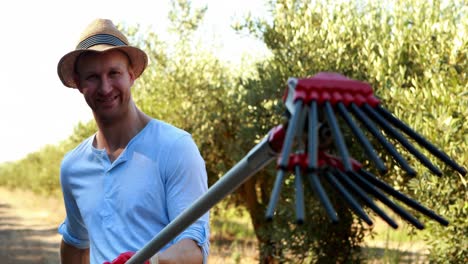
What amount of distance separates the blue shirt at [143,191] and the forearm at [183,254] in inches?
1.3

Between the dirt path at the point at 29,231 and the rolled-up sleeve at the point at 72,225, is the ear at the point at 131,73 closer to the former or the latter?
the rolled-up sleeve at the point at 72,225

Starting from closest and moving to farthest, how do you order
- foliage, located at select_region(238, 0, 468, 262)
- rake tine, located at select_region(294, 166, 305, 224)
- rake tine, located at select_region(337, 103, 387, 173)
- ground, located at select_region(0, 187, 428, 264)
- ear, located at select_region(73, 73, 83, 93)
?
rake tine, located at select_region(294, 166, 305, 224) < rake tine, located at select_region(337, 103, 387, 173) < ear, located at select_region(73, 73, 83, 93) < foliage, located at select_region(238, 0, 468, 262) < ground, located at select_region(0, 187, 428, 264)

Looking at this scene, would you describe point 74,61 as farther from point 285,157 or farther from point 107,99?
point 285,157

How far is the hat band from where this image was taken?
3537mm

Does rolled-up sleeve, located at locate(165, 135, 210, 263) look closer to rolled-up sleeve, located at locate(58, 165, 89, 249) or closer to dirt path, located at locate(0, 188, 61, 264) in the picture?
rolled-up sleeve, located at locate(58, 165, 89, 249)

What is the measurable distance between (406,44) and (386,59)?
16.4 inches

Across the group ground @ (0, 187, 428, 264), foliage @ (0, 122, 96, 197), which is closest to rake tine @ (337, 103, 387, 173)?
ground @ (0, 187, 428, 264)

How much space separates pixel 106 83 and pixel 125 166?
41 centimetres

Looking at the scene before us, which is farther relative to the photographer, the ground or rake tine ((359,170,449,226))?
the ground

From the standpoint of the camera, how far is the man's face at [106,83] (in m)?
3.45

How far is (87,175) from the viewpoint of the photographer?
3793 mm

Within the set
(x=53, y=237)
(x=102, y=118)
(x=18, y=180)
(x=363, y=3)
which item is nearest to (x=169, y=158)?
(x=102, y=118)

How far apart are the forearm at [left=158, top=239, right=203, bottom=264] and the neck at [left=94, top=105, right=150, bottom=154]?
66 centimetres

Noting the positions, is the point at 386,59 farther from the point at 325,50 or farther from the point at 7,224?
the point at 7,224
